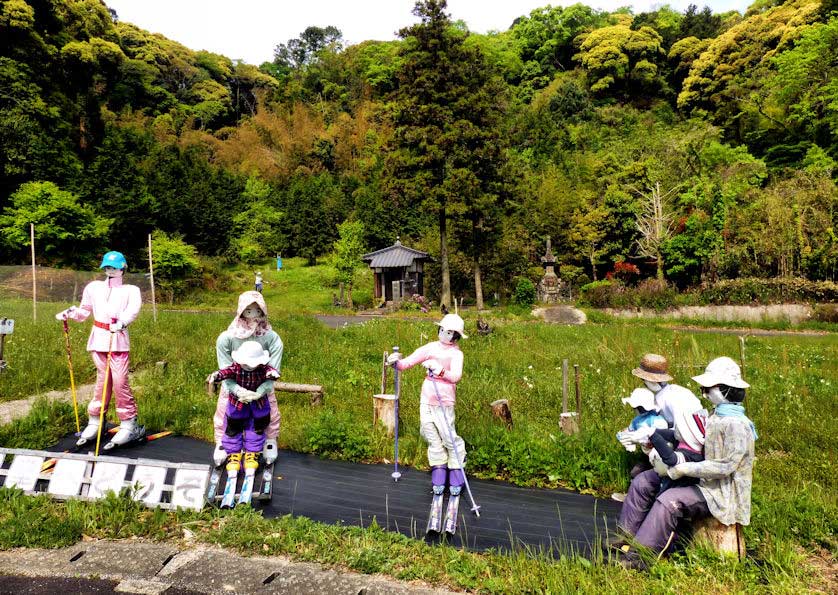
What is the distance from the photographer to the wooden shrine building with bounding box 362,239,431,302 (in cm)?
2739

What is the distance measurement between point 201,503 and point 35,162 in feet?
101

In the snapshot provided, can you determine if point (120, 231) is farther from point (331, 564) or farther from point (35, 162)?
point (331, 564)

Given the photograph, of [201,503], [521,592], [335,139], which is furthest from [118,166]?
[521,592]

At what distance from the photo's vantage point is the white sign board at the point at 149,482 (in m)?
4.36

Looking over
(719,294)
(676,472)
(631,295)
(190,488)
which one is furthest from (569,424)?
(631,295)

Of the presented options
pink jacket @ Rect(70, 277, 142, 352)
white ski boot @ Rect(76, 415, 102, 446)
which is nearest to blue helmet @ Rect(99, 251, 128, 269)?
pink jacket @ Rect(70, 277, 142, 352)

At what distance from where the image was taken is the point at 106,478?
4492mm

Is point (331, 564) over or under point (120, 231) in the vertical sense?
under

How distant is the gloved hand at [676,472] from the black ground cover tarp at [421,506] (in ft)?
2.39

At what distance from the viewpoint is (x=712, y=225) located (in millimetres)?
21281

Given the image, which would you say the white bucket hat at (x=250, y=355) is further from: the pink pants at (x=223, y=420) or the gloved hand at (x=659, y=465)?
the gloved hand at (x=659, y=465)

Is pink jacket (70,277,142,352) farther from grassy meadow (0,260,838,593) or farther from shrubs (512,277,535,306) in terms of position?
shrubs (512,277,535,306)

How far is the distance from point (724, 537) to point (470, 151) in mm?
20580

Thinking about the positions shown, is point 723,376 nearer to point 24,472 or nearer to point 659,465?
point 659,465
